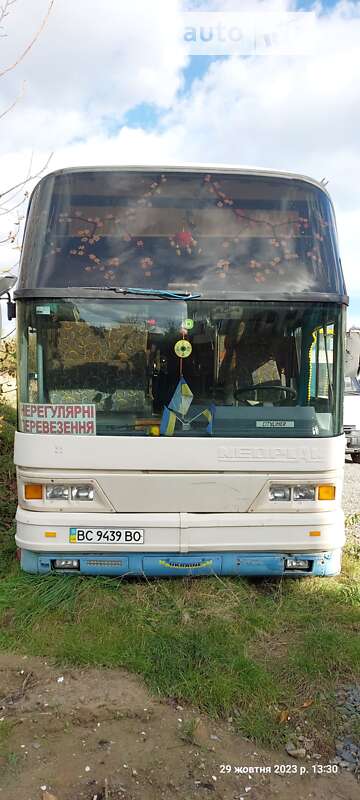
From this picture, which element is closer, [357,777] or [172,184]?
[357,777]

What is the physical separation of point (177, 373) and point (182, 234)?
0.97 m

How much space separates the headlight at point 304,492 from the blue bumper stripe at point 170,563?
42 centimetres

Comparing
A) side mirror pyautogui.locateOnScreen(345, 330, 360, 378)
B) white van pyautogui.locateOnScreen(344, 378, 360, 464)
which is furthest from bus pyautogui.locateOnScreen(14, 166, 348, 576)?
white van pyautogui.locateOnScreen(344, 378, 360, 464)

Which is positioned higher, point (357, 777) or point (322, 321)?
point (322, 321)

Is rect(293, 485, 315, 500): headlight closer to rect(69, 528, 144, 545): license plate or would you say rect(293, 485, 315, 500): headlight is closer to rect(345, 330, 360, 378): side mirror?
→ rect(69, 528, 144, 545): license plate

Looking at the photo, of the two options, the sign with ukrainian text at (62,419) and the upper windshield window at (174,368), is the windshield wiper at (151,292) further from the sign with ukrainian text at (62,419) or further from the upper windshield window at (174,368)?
the sign with ukrainian text at (62,419)

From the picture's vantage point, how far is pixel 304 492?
4281 millimetres

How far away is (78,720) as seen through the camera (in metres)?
3.21

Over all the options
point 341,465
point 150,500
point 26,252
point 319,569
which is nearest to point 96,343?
point 26,252

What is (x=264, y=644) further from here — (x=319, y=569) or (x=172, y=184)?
(x=172, y=184)

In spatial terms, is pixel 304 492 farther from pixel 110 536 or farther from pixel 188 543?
pixel 110 536

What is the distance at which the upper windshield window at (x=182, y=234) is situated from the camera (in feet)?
13.5

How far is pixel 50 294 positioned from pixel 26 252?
0.38m

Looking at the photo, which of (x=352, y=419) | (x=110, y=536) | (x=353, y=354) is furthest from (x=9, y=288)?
(x=352, y=419)
